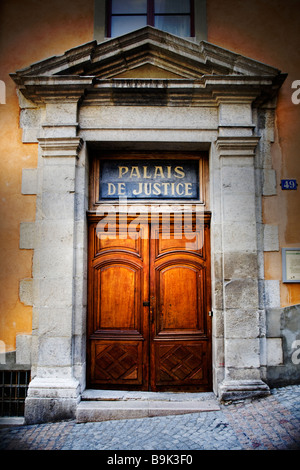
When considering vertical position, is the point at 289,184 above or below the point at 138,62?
below

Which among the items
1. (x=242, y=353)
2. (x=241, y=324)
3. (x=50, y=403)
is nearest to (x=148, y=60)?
(x=241, y=324)

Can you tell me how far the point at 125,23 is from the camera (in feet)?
16.1

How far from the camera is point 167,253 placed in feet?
14.7

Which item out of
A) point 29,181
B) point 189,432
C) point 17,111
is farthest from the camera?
point 17,111

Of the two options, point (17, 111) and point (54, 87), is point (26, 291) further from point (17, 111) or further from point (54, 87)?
point (54, 87)

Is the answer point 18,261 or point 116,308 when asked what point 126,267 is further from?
point 18,261

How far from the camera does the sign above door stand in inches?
181

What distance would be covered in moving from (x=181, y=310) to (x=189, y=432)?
4.62 ft

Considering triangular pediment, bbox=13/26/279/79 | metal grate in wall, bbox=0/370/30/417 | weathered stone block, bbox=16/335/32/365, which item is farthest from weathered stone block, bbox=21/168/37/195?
metal grate in wall, bbox=0/370/30/417

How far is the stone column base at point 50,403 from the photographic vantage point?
385 cm

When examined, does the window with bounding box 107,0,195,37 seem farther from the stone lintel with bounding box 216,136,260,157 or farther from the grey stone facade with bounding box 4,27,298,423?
the stone lintel with bounding box 216,136,260,157

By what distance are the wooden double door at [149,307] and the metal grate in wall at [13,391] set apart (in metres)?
0.79

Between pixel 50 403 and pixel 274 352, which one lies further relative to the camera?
pixel 274 352

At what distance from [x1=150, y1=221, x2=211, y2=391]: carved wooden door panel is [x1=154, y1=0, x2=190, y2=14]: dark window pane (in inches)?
123
